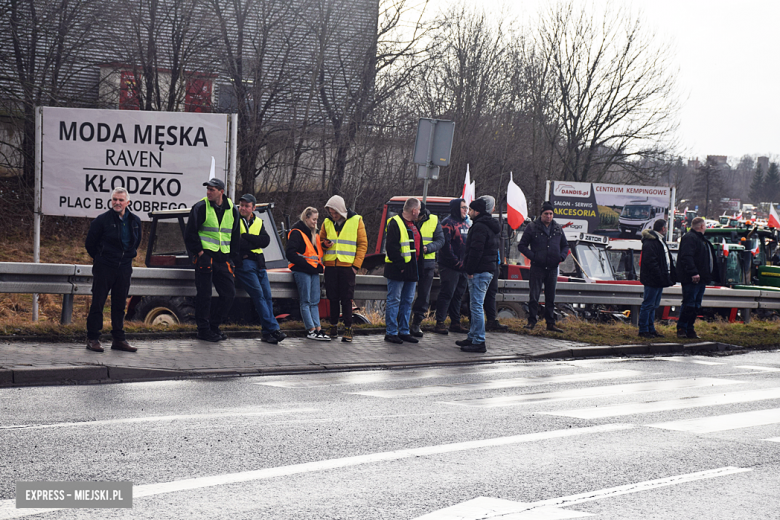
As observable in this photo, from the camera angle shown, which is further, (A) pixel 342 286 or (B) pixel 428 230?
(B) pixel 428 230

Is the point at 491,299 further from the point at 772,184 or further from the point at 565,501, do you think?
the point at 772,184

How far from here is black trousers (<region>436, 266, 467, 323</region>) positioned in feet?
42.8

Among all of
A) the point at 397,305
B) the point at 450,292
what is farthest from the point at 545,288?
the point at 397,305

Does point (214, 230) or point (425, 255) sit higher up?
point (214, 230)

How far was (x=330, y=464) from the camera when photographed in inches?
213

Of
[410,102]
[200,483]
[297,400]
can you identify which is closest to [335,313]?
[297,400]

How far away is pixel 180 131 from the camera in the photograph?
541 inches

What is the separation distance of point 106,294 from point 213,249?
149 cm

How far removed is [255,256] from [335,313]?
1.41m

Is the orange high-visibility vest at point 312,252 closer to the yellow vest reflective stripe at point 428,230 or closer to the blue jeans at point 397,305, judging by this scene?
the blue jeans at point 397,305

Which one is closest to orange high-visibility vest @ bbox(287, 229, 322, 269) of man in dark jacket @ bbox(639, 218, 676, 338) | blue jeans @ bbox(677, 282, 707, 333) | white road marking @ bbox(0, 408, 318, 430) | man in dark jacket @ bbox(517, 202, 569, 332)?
man in dark jacket @ bbox(517, 202, 569, 332)

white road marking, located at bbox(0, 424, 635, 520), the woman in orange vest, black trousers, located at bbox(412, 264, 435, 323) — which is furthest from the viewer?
black trousers, located at bbox(412, 264, 435, 323)

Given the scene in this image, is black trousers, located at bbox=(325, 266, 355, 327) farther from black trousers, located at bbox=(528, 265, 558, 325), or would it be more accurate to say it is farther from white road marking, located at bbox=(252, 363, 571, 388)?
black trousers, located at bbox=(528, 265, 558, 325)

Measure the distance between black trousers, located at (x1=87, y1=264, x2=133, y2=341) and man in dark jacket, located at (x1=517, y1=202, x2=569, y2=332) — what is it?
614 centimetres
